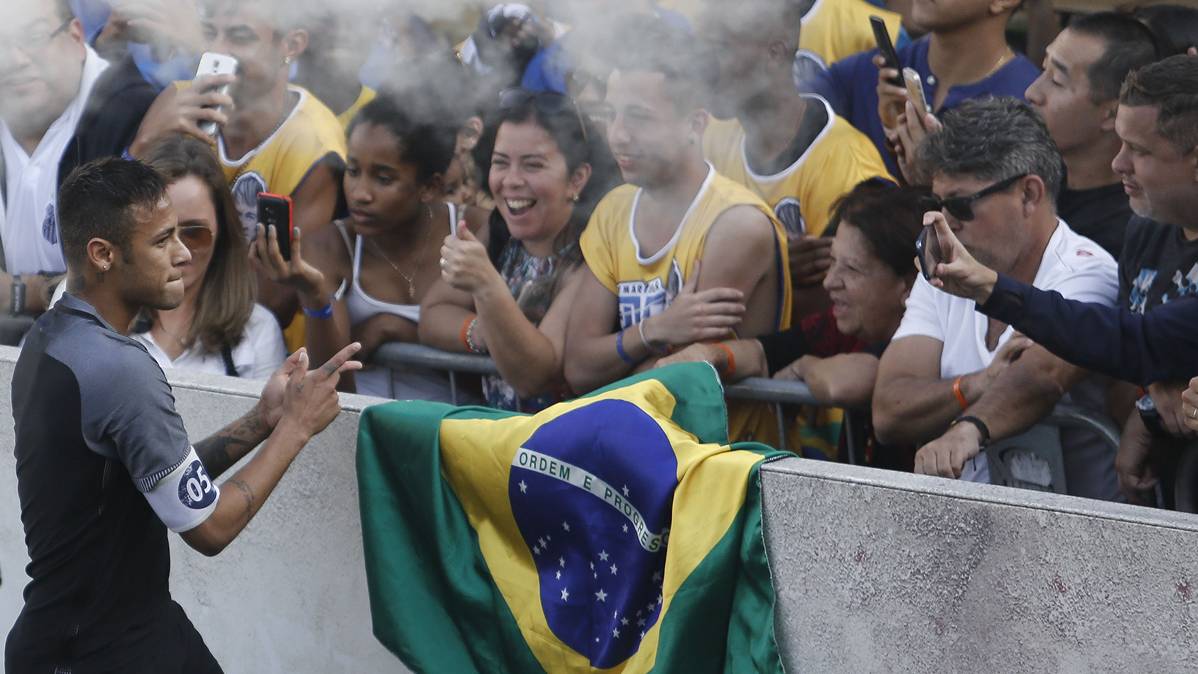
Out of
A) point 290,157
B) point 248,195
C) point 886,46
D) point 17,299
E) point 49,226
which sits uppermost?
point 886,46

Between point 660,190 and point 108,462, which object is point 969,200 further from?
point 108,462

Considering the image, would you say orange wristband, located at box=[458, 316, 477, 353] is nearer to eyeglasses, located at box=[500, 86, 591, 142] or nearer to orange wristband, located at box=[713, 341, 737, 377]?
eyeglasses, located at box=[500, 86, 591, 142]

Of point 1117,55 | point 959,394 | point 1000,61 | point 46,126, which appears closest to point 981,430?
point 959,394

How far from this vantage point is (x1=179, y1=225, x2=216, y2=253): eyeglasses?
442 centimetres

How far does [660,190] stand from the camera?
412cm

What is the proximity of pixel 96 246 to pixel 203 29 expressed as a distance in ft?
7.26

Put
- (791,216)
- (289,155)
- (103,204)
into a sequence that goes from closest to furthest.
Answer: (103,204)
(791,216)
(289,155)

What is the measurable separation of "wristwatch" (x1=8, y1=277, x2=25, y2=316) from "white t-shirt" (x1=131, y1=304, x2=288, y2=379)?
0.97 meters

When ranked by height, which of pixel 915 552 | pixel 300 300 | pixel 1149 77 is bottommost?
pixel 300 300

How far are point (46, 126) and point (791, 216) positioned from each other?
2.61 m

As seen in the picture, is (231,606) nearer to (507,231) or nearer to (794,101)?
(507,231)

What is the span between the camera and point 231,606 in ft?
12.9

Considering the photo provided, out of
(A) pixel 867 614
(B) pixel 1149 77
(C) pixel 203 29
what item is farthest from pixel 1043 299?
(C) pixel 203 29

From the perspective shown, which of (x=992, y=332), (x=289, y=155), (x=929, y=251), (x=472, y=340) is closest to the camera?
(x=929, y=251)
